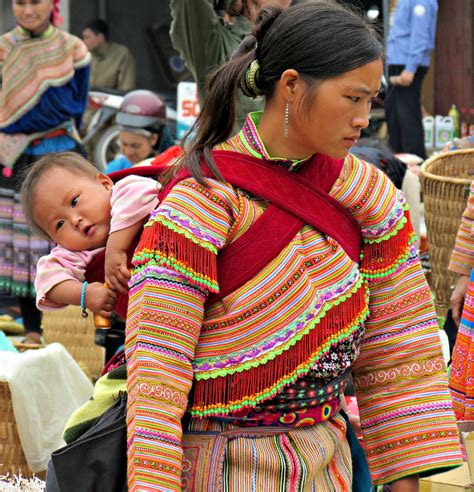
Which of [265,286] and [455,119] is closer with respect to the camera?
[265,286]

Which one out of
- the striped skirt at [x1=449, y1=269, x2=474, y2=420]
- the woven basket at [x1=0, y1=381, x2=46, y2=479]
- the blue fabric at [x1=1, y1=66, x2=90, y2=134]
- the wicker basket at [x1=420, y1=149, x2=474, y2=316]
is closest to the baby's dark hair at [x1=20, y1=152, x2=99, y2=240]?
the striped skirt at [x1=449, y1=269, x2=474, y2=420]

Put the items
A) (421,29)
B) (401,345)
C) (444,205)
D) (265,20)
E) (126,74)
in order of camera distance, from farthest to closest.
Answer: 1. (126,74)
2. (421,29)
3. (444,205)
4. (401,345)
5. (265,20)

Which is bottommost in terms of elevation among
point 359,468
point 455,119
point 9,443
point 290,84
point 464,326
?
point 455,119

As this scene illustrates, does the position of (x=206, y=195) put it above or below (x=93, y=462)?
above

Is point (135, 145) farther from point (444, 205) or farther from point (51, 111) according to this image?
point (444, 205)

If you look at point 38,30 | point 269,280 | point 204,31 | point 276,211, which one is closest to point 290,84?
point 276,211

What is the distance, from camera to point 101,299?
228 cm

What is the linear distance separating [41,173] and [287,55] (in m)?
0.64

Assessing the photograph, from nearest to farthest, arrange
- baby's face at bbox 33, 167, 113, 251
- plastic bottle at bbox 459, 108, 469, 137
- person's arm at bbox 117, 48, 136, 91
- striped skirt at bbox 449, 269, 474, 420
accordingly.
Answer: baby's face at bbox 33, 167, 113, 251 → striped skirt at bbox 449, 269, 474, 420 → plastic bottle at bbox 459, 108, 469, 137 → person's arm at bbox 117, 48, 136, 91

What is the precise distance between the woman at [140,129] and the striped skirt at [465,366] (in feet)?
9.93

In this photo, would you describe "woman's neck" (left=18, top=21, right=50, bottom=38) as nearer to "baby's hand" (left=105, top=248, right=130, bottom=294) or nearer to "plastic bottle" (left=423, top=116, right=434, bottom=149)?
"baby's hand" (left=105, top=248, right=130, bottom=294)

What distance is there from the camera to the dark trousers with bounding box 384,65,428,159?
950 centimetres

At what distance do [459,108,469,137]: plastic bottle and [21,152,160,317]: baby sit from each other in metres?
8.33

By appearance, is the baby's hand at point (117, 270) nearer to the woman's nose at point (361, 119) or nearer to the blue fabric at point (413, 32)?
the woman's nose at point (361, 119)
